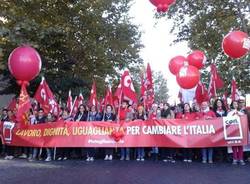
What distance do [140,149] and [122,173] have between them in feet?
11.3

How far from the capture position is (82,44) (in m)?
33.4

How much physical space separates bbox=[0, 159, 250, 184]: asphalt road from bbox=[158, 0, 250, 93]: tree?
15957 millimetres

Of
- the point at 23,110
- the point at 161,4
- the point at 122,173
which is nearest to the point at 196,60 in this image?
the point at 23,110

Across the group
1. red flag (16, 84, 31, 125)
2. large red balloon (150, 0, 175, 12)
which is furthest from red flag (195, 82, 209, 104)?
large red balloon (150, 0, 175, 12)

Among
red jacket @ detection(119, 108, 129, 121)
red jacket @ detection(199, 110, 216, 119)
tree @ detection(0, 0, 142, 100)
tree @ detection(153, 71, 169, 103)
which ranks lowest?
red jacket @ detection(199, 110, 216, 119)

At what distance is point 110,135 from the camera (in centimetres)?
1515

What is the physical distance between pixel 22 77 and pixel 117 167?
3518 mm

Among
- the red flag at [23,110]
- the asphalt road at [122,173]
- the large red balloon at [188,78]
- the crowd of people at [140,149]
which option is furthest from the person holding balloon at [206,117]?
the red flag at [23,110]

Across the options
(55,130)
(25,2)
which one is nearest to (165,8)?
(55,130)

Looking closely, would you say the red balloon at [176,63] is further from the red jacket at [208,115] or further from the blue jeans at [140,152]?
the blue jeans at [140,152]

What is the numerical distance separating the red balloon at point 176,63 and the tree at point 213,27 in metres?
10.2

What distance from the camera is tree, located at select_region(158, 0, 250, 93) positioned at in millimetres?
28391

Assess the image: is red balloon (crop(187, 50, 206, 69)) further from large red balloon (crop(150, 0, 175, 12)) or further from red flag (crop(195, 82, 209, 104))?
large red balloon (crop(150, 0, 175, 12))

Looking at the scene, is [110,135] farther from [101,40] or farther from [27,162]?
[101,40]
